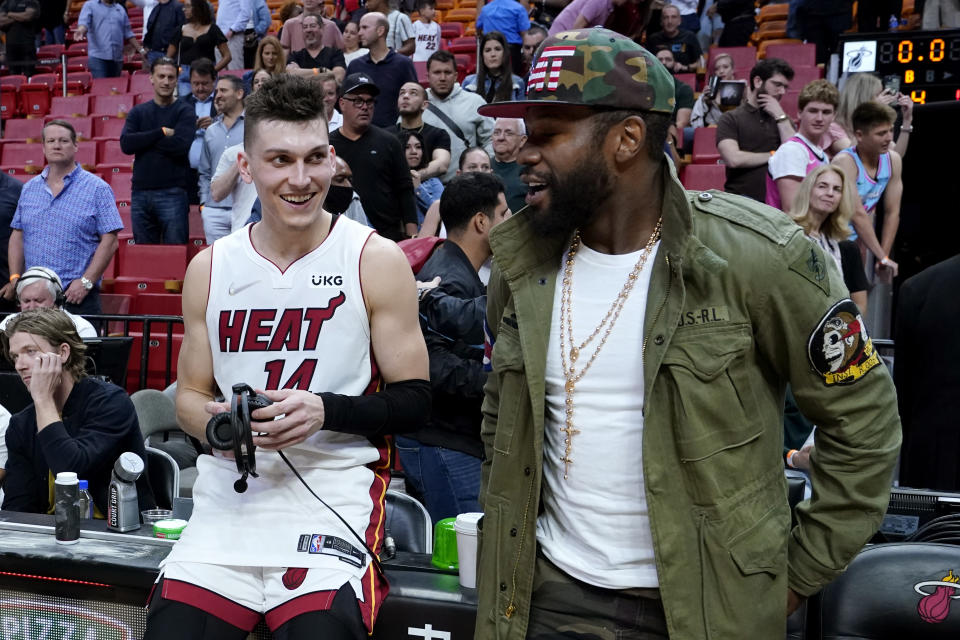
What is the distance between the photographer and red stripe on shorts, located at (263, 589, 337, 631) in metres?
2.51

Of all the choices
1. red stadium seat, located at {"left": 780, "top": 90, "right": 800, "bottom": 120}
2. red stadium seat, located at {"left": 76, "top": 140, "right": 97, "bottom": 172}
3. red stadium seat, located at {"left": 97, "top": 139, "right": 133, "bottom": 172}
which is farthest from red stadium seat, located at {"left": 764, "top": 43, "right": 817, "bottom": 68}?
red stadium seat, located at {"left": 76, "top": 140, "right": 97, "bottom": 172}

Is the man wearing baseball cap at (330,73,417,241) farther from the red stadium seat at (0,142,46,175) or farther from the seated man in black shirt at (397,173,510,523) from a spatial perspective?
the red stadium seat at (0,142,46,175)

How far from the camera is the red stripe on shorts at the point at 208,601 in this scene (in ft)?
8.31

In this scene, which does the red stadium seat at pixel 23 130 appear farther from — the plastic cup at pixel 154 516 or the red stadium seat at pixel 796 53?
the plastic cup at pixel 154 516

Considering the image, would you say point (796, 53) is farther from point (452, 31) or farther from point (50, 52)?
point (50, 52)

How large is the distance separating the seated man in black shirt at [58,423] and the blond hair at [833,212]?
359 cm

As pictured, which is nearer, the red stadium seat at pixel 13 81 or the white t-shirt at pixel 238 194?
the white t-shirt at pixel 238 194

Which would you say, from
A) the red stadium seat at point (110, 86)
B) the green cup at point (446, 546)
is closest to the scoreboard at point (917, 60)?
the green cup at point (446, 546)

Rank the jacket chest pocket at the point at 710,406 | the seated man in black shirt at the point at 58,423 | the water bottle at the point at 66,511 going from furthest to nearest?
the seated man in black shirt at the point at 58,423
the water bottle at the point at 66,511
the jacket chest pocket at the point at 710,406

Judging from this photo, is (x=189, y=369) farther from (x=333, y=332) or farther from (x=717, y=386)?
(x=717, y=386)

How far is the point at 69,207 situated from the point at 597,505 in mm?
6868

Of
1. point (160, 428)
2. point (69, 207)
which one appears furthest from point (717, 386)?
point (69, 207)

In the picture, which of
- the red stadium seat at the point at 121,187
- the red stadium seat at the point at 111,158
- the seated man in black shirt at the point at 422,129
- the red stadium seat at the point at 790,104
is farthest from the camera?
the red stadium seat at the point at 111,158

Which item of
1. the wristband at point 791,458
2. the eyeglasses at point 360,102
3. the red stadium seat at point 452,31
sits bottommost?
the wristband at point 791,458
